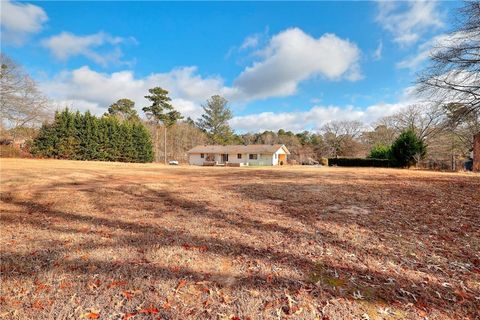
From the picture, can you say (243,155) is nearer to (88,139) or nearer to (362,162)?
(362,162)

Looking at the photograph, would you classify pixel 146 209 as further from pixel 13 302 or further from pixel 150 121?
pixel 150 121

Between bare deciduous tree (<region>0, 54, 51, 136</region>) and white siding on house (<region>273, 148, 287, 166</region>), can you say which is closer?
bare deciduous tree (<region>0, 54, 51, 136</region>)

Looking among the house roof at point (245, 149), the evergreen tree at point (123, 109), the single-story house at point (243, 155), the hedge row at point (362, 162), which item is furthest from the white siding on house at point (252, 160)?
the evergreen tree at point (123, 109)

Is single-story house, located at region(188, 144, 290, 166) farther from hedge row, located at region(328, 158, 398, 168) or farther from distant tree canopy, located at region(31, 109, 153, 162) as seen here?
distant tree canopy, located at region(31, 109, 153, 162)

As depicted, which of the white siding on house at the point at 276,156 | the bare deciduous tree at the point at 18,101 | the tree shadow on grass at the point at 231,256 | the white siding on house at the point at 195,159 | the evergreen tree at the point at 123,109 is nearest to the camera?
the tree shadow on grass at the point at 231,256

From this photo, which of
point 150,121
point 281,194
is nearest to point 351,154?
point 150,121

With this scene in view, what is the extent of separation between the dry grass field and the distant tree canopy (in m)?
24.7

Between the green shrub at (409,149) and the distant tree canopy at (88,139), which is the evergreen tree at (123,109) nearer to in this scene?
the distant tree canopy at (88,139)

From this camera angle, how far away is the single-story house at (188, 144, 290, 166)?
124 feet

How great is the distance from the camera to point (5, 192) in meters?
7.29

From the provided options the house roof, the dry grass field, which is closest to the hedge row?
the house roof

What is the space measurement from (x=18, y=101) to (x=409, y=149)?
3860cm

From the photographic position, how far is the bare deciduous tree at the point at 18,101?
2392cm

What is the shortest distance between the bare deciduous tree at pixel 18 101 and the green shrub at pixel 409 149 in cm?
3687
